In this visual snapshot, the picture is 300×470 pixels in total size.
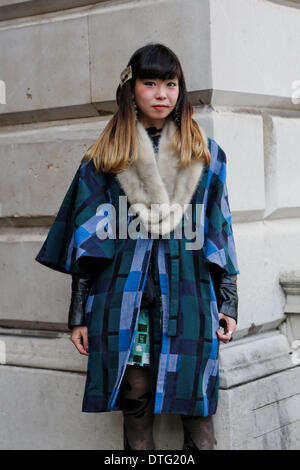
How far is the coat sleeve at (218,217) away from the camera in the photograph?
11.6 ft

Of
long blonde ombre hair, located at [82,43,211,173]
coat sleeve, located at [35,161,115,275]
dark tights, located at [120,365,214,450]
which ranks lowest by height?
dark tights, located at [120,365,214,450]

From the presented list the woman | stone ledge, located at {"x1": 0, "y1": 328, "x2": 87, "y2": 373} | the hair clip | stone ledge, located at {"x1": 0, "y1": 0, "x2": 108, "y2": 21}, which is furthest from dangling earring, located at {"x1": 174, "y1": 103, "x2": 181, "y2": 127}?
stone ledge, located at {"x1": 0, "y1": 328, "x2": 87, "y2": 373}

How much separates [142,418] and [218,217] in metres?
0.91

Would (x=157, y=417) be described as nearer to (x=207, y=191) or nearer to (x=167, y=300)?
(x=167, y=300)

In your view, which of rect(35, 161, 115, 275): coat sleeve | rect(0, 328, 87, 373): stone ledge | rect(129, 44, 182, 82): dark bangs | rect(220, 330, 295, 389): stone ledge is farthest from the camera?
rect(0, 328, 87, 373): stone ledge

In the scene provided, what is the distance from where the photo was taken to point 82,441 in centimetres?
442

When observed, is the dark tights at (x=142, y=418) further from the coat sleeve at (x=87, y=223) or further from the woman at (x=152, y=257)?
the coat sleeve at (x=87, y=223)

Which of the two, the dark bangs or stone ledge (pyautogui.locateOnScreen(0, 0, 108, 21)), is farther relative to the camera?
stone ledge (pyautogui.locateOnScreen(0, 0, 108, 21))

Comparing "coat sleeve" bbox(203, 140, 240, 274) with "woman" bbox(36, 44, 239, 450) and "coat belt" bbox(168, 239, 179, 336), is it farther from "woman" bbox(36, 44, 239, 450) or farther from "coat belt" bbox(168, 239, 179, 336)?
"coat belt" bbox(168, 239, 179, 336)

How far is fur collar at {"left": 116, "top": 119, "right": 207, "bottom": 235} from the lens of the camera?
11.1 ft

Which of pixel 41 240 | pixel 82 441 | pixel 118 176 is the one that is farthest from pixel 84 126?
pixel 82 441

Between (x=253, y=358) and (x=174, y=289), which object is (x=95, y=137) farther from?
(x=253, y=358)

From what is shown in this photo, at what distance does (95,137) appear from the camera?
4.32 meters
